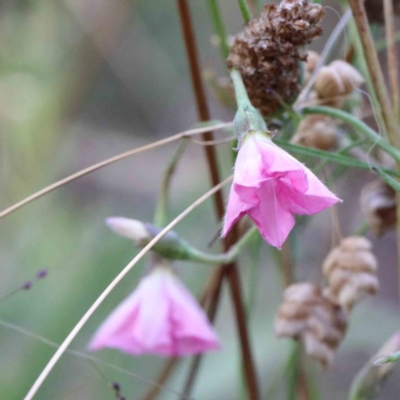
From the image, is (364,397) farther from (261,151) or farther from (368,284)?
(261,151)

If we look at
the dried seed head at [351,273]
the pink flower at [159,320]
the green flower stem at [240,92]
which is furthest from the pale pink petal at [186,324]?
the green flower stem at [240,92]

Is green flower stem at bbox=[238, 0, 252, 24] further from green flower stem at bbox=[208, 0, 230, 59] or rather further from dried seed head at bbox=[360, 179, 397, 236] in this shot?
dried seed head at bbox=[360, 179, 397, 236]

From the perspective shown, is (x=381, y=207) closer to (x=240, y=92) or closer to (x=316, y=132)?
(x=316, y=132)

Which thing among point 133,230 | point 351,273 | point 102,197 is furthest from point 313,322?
point 102,197

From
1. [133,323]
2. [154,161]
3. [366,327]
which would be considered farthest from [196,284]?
[154,161]

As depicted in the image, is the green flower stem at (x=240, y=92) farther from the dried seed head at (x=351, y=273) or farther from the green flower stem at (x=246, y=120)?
the dried seed head at (x=351, y=273)

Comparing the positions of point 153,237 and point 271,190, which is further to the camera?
point 153,237
